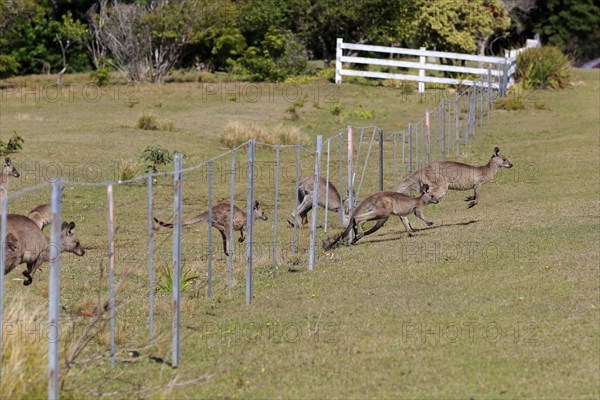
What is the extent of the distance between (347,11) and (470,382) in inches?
1544

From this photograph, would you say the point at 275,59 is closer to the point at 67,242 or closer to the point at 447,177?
the point at 447,177

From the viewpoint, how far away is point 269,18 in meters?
48.8

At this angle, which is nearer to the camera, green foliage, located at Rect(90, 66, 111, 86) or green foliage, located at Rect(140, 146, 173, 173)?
green foliage, located at Rect(140, 146, 173, 173)

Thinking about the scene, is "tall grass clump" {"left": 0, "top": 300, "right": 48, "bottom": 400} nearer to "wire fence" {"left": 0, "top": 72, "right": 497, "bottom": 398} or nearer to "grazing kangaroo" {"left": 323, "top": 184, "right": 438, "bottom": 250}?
"wire fence" {"left": 0, "top": 72, "right": 497, "bottom": 398}

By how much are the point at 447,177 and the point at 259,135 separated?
12.0 meters

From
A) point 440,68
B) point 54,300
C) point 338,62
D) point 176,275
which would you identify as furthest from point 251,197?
point 338,62

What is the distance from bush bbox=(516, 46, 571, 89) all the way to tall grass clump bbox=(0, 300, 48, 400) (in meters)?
34.4

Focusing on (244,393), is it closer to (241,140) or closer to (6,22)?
(241,140)

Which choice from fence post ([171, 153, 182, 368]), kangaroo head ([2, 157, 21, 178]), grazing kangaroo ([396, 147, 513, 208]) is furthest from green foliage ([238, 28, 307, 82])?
fence post ([171, 153, 182, 368])

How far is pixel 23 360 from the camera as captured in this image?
30.2ft

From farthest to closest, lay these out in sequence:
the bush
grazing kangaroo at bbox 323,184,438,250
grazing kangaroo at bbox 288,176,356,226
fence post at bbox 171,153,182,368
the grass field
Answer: the bush, grazing kangaroo at bbox 288,176,356,226, grazing kangaroo at bbox 323,184,438,250, fence post at bbox 171,153,182,368, the grass field

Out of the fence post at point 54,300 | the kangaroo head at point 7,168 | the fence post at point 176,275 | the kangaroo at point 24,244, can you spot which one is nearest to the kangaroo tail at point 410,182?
the kangaroo head at point 7,168

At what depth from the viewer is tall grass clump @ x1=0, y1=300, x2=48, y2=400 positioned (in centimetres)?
908

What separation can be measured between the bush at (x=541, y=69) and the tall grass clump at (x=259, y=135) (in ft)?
45.9
